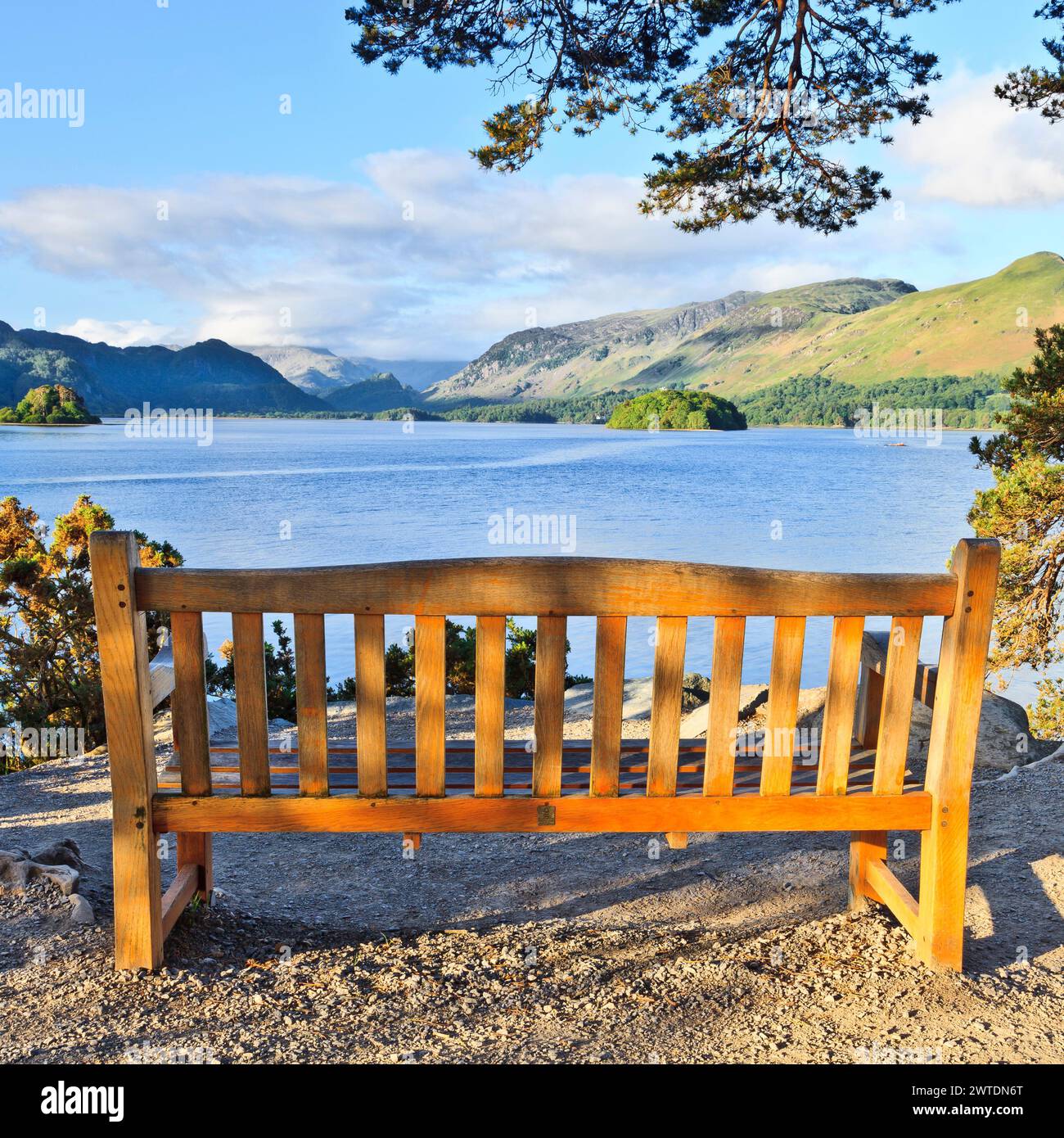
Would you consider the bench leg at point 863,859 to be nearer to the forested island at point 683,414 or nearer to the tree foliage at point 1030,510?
the tree foliage at point 1030,510

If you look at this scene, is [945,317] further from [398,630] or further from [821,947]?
[821,947]

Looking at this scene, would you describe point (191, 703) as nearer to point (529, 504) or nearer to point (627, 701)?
point (627, 701)

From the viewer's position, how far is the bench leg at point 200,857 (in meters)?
3.73

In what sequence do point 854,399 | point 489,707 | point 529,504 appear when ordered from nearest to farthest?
1. point 489,707
2. point 529,504
3. point 854,399

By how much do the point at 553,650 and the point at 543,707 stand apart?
21 centimetres

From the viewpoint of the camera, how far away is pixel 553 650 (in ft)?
9.75

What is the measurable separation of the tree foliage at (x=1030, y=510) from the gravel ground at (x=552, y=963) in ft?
19.0

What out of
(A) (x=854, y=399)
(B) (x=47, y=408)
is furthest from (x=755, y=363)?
(B) (x=47, y=408)

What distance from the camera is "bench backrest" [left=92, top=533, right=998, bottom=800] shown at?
115 inches

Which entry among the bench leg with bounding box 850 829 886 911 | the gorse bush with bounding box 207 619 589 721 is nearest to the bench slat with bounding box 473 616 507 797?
the bench leg with bounding box 850 829 886 911

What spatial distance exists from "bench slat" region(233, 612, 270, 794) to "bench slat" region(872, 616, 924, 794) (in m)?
2.00

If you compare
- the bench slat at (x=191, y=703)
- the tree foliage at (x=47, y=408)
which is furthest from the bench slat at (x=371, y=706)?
the tree foliage at (x=47, y=408)

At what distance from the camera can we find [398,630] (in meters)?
17.3
